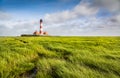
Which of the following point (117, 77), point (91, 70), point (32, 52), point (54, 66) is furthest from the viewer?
point (32, 52)

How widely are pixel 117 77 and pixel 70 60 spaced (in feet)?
11.1

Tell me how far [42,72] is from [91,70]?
102 inches

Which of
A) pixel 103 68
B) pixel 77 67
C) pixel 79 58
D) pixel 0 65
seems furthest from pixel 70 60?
pixel 0 65

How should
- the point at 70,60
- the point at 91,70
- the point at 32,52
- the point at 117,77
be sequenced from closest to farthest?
the point at 117,77
the point at 91,70
the point at 70,60
the point at 32,52

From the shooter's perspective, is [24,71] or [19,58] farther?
[19,58]

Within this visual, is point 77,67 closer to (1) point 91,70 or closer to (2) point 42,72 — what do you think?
(1) point 91,70

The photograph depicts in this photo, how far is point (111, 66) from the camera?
8.81m

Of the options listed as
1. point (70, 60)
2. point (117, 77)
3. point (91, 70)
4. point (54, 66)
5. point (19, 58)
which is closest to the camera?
point (117, 77)

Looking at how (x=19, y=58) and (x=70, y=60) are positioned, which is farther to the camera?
(x=19, y=58)

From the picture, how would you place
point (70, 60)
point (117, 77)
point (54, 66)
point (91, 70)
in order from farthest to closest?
point (70, 60)
point (54, 66)
point (91, 70)
point (117, 77)

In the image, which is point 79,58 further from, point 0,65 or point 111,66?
point 0,65

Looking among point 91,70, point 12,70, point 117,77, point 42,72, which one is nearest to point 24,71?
point 12,70

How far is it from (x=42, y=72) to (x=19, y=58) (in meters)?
3.28

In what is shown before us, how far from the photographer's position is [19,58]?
11062mm
